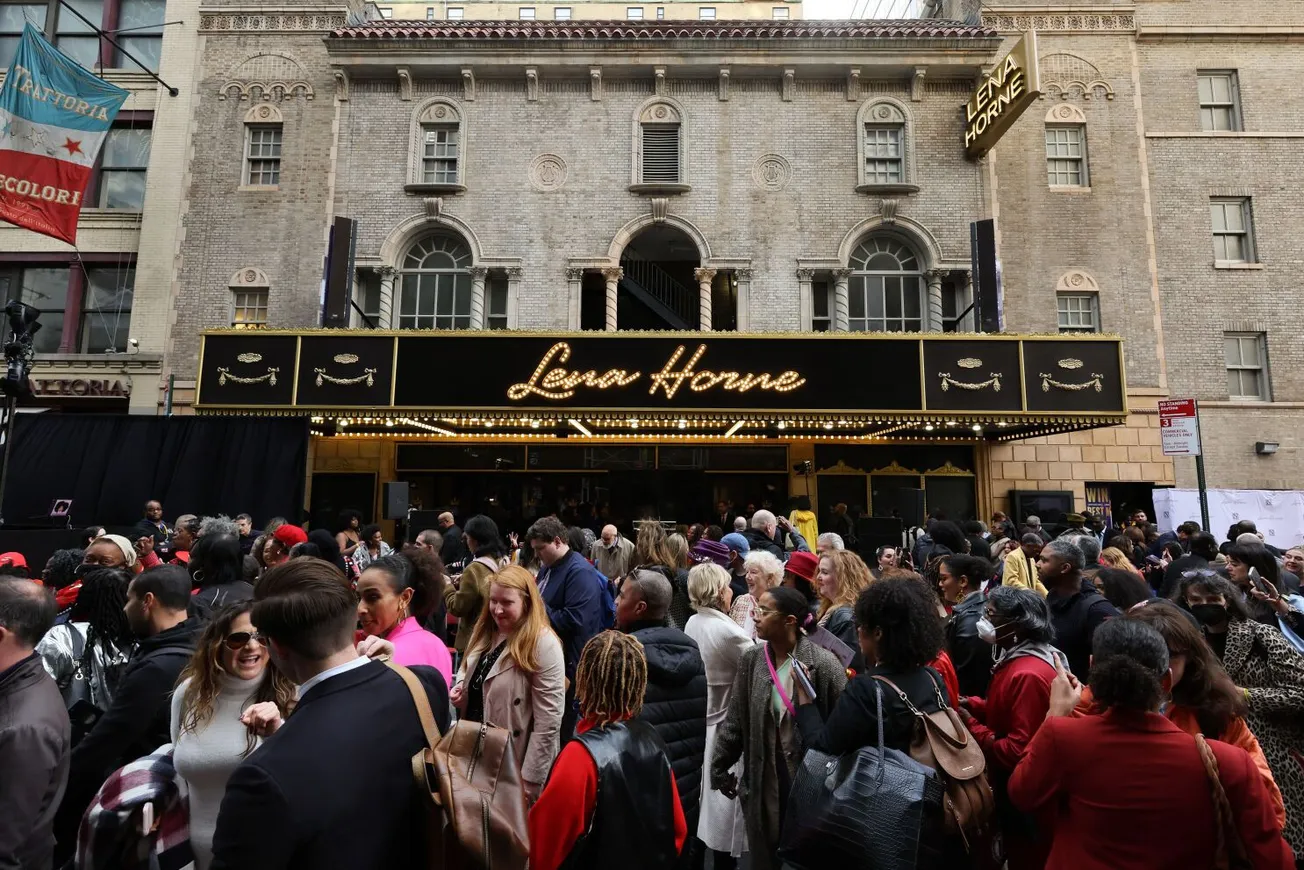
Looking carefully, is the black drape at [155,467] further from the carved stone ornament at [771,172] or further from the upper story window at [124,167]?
the carved stone ornament at [771,172]

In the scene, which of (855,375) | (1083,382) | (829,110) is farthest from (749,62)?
(1083,382)

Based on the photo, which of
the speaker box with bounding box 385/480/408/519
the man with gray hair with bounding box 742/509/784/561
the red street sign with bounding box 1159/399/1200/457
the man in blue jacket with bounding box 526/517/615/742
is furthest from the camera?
the speaker box with bounding box 385/480/408/519

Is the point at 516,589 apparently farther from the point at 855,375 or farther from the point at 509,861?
the point at 855,375

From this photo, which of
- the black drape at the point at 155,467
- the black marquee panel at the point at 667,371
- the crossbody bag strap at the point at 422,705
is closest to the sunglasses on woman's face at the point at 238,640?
the crossbody bag strap at the point at 422,705

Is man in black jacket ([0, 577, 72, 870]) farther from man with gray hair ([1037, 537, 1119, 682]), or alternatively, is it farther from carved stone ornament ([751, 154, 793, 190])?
carved stone ornament ([751, 154, 793, 190])

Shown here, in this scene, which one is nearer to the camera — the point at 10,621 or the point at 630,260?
the point at 10,621

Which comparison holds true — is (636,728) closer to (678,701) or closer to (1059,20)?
(678,701)

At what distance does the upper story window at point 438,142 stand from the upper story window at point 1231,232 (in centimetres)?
2019

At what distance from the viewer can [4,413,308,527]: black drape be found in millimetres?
15469

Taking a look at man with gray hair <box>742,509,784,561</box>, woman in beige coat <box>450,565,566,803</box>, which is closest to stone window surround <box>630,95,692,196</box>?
man with gray hair <box>742,509,784,561</box>

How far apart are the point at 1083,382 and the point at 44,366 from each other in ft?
80.2

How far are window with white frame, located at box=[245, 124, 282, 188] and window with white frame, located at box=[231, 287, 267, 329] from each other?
2.90 m

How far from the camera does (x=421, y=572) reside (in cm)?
470

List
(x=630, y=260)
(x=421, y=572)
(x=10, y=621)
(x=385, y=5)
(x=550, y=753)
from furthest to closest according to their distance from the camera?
(x=385, y=5) < (x=630, y=260) < (x=421, y=572) < (x=550, y=753) < (x=10, y=621)
